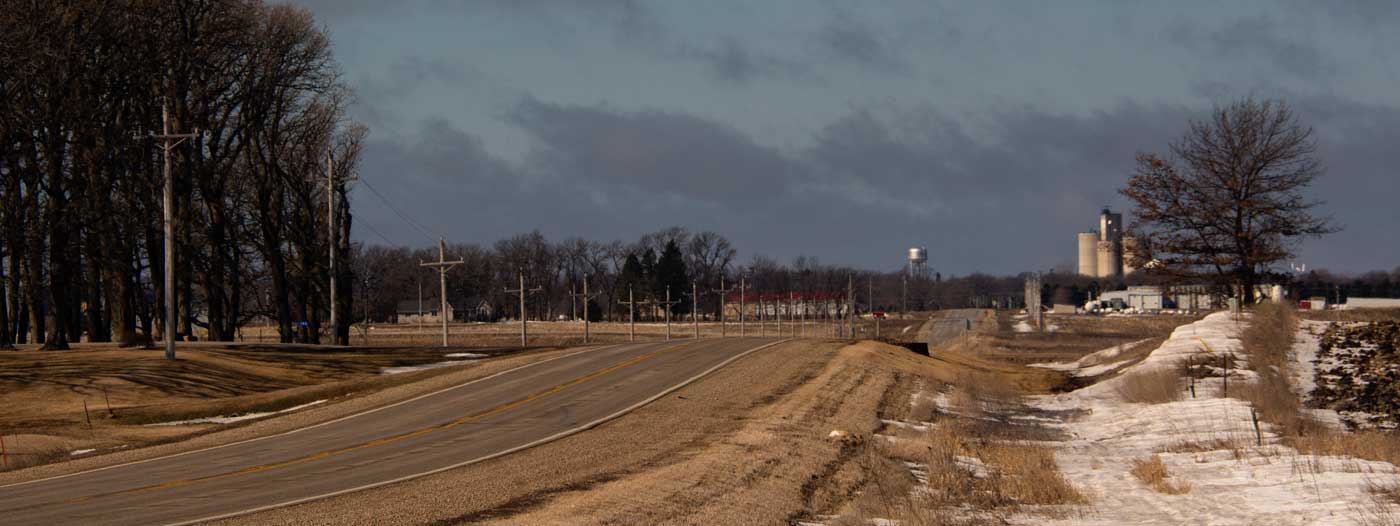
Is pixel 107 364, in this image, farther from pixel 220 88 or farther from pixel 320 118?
pixel 320 118

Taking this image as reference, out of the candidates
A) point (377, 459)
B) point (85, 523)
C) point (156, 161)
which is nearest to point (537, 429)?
point (377, 459)

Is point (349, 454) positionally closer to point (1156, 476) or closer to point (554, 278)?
point (1156, 476)

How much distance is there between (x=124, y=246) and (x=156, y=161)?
870cm

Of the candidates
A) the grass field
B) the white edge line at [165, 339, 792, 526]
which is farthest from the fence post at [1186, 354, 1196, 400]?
the grass field

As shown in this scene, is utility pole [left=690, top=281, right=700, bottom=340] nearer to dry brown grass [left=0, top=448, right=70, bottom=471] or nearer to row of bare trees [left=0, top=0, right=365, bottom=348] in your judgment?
row of bare trees [left=0, top=0, right=365, bottom=348]

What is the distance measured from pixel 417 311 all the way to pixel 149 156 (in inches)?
5238

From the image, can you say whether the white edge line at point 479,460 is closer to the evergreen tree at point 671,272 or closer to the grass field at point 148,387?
the grass field at point 148,387

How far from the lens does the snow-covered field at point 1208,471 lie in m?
15.9

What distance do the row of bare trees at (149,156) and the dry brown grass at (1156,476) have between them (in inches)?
1404

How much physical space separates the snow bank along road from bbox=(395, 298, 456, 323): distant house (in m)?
148

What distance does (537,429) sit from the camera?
24.9 meters

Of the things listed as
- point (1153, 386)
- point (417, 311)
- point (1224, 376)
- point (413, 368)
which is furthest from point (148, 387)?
point (417, 311)

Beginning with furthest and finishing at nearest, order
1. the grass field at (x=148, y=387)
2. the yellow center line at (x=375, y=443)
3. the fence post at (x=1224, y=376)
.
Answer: the fence post at (x=1224, y=376) < the grass field at (x=148, y=387) < the yellow center line at (x=375, y=443)

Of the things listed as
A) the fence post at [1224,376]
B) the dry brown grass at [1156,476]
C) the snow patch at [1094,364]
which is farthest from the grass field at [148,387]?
the snow patch at [1094,364]
